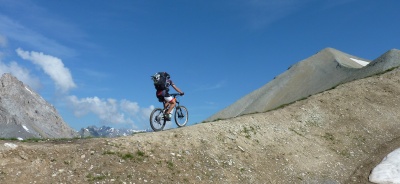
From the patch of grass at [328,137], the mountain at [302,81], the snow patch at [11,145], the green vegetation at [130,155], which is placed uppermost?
the mountain at [302,81]

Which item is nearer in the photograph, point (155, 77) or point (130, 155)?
point (130, 155)

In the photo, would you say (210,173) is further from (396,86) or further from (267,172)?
(396,86)

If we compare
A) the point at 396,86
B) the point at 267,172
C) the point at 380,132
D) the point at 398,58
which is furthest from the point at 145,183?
the point at 398,58

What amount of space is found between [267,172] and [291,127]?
7.68 meters

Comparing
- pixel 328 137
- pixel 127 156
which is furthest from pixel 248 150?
pixel 328 137

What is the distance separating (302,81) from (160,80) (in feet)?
414

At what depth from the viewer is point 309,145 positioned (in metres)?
27.0

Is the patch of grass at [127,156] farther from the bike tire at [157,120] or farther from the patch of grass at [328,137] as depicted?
the patch of grass at [328,137]

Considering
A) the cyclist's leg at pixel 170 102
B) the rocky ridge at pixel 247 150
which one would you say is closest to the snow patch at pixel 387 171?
the rocky ridge at pixel 247 150

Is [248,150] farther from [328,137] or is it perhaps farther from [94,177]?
[94,177]

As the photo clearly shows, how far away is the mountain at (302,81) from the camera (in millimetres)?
125562

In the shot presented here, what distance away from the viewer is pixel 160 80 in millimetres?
23469

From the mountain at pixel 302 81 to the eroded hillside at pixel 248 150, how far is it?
81.0m

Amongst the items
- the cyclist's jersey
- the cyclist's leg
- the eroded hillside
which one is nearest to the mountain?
the eroded hillside
